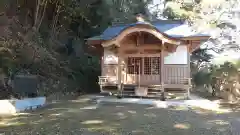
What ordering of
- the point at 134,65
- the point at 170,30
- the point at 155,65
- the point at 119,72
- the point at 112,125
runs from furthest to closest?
the point at 170,30
the point at 134,65
the point at 155,65
the point at 119,72
the point at 112,125

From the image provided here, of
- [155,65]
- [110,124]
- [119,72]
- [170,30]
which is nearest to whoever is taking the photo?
[110,124]

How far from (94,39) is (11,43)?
11.4 ft

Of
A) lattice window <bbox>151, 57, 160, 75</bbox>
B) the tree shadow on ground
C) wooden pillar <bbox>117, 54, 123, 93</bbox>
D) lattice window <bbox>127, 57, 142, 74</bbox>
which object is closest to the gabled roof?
wooden pillar <bbox>117, 54, 123, 93</bbox>

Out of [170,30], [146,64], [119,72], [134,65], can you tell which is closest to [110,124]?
[119,72]

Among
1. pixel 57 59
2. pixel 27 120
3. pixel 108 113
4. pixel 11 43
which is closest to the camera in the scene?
pixel 27 120

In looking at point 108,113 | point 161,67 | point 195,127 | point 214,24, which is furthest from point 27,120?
point 214,24

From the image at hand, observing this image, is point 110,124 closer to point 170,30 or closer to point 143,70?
point 143,70

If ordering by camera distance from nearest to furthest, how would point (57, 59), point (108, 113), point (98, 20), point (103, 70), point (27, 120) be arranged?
point (27, 120)
point (108, 113)
point (103, 70)
point (57, 59)
point (98, 20)

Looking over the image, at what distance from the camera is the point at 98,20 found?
54.1 ft

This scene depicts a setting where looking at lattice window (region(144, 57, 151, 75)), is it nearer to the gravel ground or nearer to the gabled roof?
the gabled roof

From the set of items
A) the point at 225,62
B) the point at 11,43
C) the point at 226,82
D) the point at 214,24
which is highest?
the point at 214,24

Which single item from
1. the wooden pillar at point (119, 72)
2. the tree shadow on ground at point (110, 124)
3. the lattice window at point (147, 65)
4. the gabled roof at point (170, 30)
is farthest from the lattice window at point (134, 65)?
the tree shadow on ground at point (110, 124)

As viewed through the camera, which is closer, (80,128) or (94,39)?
(80,128)

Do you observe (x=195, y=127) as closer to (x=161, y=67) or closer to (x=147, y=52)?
(x=161, y=67)
